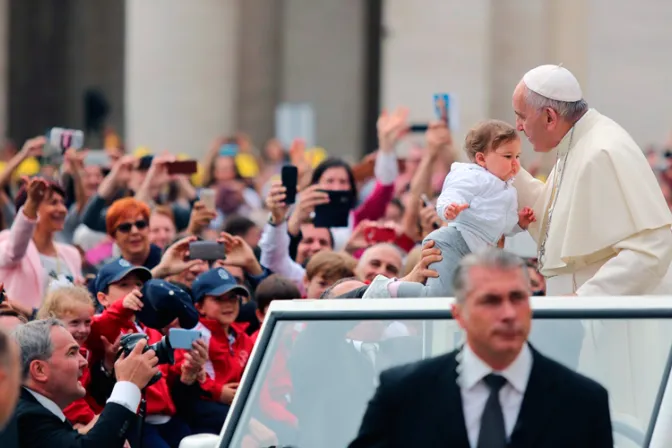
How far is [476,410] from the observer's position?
4496 millimetres

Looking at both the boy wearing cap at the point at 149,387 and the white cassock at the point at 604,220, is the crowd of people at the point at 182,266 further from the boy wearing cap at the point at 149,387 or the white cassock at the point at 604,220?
the white cassock at the point at 604,220

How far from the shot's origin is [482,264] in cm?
454

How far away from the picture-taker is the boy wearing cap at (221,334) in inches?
308

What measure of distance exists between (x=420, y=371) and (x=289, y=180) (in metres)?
5.21

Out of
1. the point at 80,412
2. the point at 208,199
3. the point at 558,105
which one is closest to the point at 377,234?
the point at 208,199

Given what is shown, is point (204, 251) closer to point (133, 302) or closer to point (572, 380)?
point (133, 302)

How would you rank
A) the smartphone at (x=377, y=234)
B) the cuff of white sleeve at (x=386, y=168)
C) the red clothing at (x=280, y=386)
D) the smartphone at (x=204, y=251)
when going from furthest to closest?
the cuff of white sleeve at (x=386, y=168) < the smartphone at (x=377, y=234) < the smartphone at (x=204, y=251) < the red clothing at (x=280, y=386)

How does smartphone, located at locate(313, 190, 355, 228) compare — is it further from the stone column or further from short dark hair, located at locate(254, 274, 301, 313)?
the stone column

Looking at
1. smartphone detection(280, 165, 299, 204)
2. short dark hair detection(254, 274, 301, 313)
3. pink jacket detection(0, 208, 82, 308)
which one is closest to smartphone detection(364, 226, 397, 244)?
smartphone detection(280, 165, 299, 204)

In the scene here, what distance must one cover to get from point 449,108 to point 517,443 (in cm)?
765

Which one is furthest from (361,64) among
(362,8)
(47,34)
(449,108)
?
(449,108)

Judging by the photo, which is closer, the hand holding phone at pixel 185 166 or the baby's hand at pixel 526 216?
the baby's hand at pixel 526 216

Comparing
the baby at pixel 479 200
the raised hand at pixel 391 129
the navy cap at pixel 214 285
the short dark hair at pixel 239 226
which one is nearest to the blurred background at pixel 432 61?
the raised hand at pixel 391 129

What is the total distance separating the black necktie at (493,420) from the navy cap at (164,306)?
313 cm
